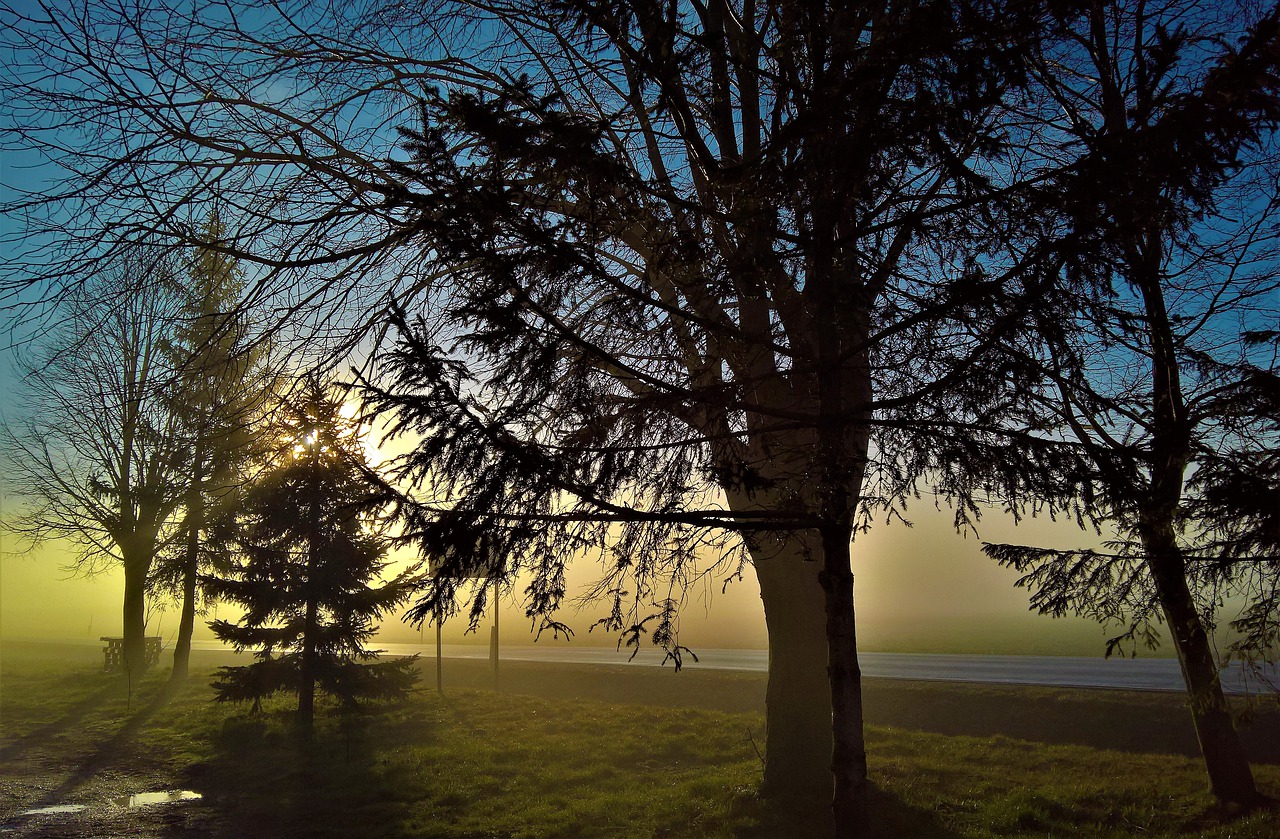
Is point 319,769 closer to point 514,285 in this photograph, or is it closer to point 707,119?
point 514,285

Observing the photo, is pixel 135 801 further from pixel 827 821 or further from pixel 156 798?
pixel 827 821

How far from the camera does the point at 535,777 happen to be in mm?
9695

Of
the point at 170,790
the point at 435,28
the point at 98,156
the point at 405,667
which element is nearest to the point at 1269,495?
the point at 435,28

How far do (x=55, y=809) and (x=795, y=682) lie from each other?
786 cm

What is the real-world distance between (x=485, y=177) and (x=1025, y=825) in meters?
6.95

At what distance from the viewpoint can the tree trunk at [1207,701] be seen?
296 inches

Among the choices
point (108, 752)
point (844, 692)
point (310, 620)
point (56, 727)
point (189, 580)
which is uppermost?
point (189, 580)

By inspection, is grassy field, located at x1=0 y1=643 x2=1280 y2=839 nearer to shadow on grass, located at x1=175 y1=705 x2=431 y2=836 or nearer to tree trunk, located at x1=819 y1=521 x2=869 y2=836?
shadow on grass, located at x1=175 y1=705 x2=431 y2=836

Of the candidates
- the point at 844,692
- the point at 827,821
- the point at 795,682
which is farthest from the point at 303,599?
the point at 844,692

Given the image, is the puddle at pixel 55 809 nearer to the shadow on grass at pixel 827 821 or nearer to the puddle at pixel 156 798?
the puddle at pixel 156 798

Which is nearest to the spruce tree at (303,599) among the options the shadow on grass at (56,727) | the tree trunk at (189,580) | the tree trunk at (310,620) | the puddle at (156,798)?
the tree trunk at (310,620)

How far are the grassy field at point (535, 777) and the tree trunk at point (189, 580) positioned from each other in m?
4.21

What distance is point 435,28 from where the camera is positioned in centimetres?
934

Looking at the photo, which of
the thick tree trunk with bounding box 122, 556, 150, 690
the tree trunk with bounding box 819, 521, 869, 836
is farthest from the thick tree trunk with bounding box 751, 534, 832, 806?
the thick tree trunk with bounding box 122, 556, 150, 690
